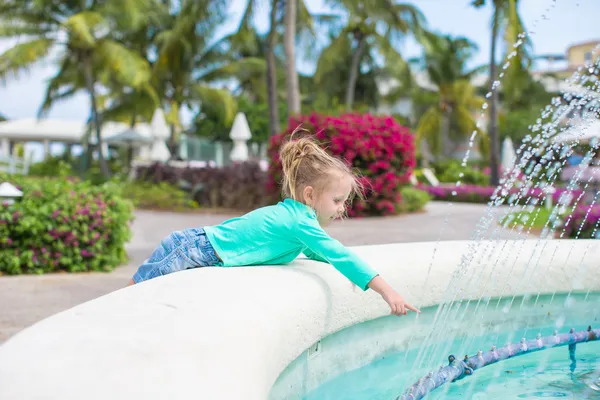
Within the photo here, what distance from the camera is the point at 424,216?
1122 cm

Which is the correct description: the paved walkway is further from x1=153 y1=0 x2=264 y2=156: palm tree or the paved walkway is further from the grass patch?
x1=153 y1=0 x2=264 y2=156: palm tree

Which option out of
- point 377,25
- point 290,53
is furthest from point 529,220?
point 377,25

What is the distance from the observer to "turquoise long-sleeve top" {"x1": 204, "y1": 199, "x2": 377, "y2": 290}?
7.83ft

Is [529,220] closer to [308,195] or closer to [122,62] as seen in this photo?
[308,195]

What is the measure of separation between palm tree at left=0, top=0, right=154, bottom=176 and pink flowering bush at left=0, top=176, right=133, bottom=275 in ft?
46.9

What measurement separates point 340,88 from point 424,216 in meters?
20.2

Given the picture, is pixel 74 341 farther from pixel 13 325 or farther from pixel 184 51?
pixel 184 51

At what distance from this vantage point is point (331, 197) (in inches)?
98.0

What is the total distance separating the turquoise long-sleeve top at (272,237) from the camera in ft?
7.83

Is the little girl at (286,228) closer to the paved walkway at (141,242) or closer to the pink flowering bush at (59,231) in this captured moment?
the paved walkway at (141,242)

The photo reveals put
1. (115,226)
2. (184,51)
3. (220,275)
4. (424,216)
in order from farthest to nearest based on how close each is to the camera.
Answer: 1. (184,51)
2. (424,216)
3. (115,226)
4. (220,275)

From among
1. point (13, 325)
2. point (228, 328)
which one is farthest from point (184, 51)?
point (228, 328)

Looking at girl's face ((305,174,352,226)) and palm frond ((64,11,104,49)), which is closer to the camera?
girl's face ((305,174,352,226))

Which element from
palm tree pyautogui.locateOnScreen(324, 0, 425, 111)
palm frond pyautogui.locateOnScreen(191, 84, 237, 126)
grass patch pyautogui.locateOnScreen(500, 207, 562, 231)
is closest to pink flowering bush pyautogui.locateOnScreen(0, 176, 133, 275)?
grass patch pyautogui.locateOnScreen(500, 207, 562, 231)
